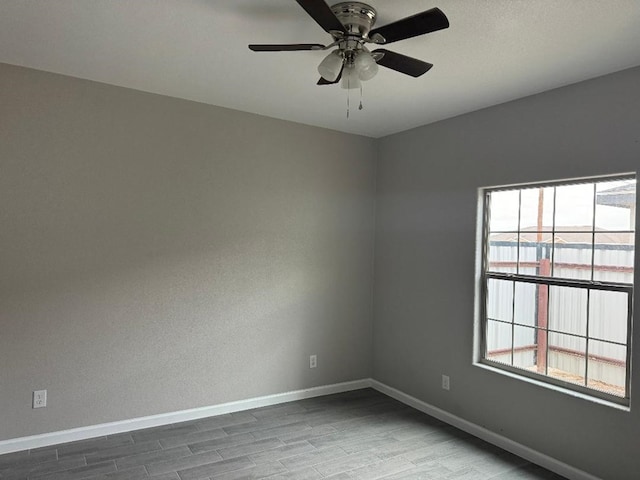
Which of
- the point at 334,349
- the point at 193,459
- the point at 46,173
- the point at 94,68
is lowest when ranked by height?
the point at 193,459

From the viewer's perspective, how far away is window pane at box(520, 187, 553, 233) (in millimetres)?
3227

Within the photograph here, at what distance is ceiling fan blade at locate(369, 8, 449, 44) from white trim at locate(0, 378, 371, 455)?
317 cm

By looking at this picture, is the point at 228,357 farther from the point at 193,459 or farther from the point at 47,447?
the point at 47,447

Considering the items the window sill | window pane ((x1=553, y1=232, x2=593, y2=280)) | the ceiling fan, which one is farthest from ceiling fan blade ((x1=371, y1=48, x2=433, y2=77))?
the window sill

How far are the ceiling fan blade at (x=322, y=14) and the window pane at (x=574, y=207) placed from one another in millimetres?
2026

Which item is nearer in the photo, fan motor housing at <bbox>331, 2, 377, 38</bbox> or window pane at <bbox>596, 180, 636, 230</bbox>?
fan motor housing at <bbox>331, 2, 377, 38</bbox>

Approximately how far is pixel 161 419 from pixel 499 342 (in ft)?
9.15

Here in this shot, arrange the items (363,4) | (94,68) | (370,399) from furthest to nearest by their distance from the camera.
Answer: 1. (370,399)
2. (94,68)
3. (363,4)

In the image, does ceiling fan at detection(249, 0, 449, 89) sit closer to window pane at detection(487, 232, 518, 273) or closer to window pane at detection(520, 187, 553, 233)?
window pane at detection(520, 187, 553, 233)

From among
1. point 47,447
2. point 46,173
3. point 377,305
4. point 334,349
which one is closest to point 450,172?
point 377,305

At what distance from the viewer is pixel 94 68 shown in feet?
9.91

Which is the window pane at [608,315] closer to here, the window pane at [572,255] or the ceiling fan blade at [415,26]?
the window pane at [572,255]

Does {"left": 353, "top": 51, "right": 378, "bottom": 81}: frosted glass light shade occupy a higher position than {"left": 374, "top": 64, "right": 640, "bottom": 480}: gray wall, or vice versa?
{"left": 353, "top": 51, "right": 378, "bottom": 81}: frosted glass light shade

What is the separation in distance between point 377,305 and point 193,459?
2.34 m
